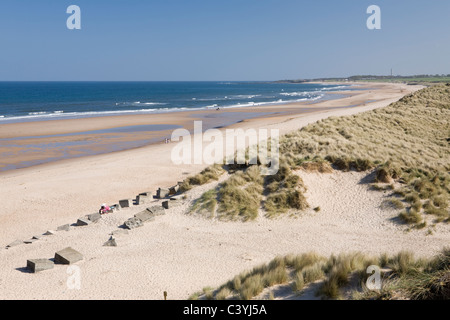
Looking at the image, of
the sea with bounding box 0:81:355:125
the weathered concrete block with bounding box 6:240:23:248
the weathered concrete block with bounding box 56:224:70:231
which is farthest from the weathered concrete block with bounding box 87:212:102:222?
the sea with bounding box 0:81:355:125

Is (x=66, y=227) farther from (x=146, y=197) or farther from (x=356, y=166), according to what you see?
(x=356, y=166)

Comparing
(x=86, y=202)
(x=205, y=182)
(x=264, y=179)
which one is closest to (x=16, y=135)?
(x=86, y=202)

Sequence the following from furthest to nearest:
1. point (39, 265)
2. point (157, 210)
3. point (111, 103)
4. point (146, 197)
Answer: point (111, 103) → point (146, 197) → point (157, 210) → point (39, 265)

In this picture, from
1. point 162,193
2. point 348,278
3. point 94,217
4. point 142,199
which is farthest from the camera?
point 162,193

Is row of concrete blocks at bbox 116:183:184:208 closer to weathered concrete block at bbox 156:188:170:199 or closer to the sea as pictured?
weathered concrete block at bbox 156:188:170:199

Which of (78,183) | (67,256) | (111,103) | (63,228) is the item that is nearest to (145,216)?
(63,228)

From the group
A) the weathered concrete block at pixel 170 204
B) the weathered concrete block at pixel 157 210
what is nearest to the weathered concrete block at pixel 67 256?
the weathered concrete block at pixel 157 210
